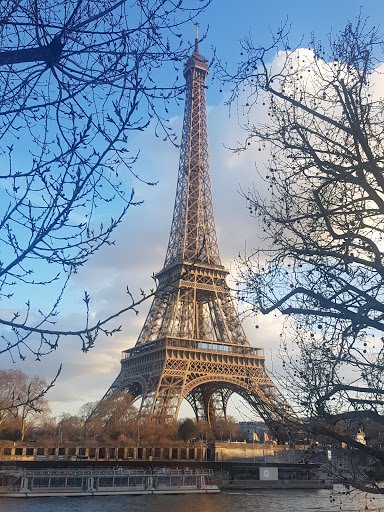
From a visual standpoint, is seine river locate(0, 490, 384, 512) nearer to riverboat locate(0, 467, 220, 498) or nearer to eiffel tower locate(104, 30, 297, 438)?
riverboat locate(0, 467, 220, 498)

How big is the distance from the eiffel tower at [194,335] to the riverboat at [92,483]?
6637mm

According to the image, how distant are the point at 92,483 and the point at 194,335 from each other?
22.3 meters

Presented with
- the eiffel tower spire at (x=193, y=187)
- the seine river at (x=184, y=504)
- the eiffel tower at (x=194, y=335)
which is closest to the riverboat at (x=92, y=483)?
the seine river at (x=184, y=504)

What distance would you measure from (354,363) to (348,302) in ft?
3.16

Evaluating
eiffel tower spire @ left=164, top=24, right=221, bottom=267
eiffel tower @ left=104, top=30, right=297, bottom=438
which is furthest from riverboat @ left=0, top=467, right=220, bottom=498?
eiffel tower spire @ left=164, top=24, right=221, bottom=267

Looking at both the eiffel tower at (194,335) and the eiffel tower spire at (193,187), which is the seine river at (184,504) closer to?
the eiffel tower at (194,335)

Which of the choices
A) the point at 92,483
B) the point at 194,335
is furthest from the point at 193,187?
the point at 92,483

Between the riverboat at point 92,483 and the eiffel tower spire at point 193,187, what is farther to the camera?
the eiffel tower spire at point 193,187

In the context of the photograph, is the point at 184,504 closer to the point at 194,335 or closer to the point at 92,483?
the point at 92,483

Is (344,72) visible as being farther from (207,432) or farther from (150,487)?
(207,432)

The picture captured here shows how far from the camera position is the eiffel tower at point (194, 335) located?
52938 millimetres

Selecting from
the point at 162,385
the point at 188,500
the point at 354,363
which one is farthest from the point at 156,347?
the point at 354,363

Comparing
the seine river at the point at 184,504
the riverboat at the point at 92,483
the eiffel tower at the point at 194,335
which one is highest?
the eiffel tower at the point at 194,335

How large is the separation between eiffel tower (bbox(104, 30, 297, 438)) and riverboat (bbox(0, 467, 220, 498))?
21.8ft
